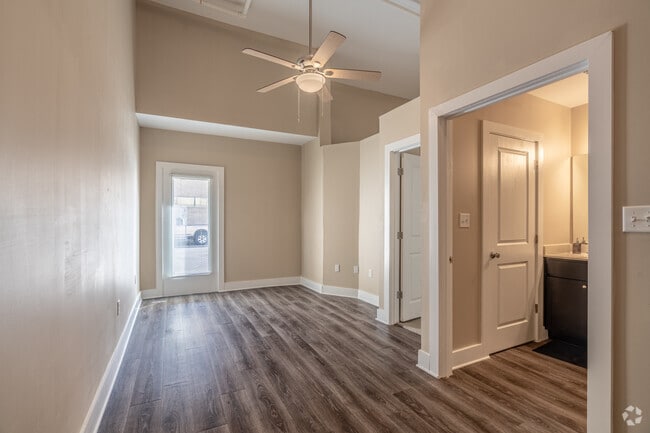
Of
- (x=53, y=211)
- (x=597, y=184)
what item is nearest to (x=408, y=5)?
(x=597, y=184)

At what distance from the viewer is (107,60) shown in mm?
→ 2271

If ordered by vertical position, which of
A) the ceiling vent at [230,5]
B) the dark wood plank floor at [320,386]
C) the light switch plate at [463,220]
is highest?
the ceiling vent at [230,5]

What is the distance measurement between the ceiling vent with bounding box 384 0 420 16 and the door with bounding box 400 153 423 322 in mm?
2079

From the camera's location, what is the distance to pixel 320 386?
2316mm

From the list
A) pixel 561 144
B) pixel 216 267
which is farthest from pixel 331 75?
pixel 216 267

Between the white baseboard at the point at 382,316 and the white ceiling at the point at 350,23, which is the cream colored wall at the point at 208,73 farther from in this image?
the white baseboard at the point at 382,316

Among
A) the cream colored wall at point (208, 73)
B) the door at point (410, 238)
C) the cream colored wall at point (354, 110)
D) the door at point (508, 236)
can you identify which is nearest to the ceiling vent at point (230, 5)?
the cream colored wall at point (208, 73)

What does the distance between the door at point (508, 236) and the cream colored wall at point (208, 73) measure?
3329 mm

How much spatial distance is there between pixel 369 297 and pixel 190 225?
3.27 metres

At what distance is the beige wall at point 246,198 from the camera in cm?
487

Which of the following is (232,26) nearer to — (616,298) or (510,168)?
(510,168)

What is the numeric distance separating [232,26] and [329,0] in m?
1.64

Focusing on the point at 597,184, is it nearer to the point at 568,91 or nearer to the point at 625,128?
the point at 625,128

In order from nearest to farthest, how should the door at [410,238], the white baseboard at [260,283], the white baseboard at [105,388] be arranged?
1. the white baseboard at [105,388]
2. the door at [410,238]
3. the white baseboard at [260,283]
